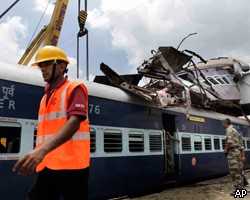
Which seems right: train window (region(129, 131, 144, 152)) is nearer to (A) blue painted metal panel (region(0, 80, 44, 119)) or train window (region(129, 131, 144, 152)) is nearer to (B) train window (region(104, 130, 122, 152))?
(B) train window (region(104, 130, 122, 152))

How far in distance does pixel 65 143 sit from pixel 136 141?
5624 mm

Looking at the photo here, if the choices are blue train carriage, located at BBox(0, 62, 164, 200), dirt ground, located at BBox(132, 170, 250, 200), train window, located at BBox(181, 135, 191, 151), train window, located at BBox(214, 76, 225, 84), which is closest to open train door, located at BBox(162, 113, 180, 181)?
train window, located at BBox(181, 135, 191, 151)

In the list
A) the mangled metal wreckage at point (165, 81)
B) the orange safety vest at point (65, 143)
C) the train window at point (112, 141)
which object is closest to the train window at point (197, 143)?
the mangled metal wreckage at point (165, 81)

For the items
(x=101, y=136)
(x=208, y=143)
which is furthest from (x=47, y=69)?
(x=208, y=143)

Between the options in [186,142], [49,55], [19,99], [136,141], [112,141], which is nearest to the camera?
[49,55]

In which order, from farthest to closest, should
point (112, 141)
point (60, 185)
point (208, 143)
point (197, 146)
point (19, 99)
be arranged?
point (208, 143)
point (197, 146)
point (112, 141)
point (19, 99)
point (60, 185)

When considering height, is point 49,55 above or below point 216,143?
above

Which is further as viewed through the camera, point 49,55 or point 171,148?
point 171,148

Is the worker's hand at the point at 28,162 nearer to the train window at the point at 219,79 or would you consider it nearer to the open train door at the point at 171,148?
the open train door at the point at 171,148

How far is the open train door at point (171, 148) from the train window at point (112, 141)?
8.21 ft

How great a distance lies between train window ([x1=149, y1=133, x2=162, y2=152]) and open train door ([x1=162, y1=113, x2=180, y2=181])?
0.59 m

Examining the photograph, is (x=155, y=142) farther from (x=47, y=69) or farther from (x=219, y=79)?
(x=219, y=79)

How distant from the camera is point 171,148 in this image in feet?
32.2

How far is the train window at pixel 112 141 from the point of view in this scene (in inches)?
267
